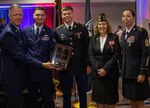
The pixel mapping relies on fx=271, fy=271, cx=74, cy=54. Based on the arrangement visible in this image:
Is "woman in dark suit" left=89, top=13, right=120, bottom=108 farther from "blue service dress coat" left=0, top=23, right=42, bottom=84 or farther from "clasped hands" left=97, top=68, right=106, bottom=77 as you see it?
"blue service dress coat" left=0, top=23, right=42, bottom=84

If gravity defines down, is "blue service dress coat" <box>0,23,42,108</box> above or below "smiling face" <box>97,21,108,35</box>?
below

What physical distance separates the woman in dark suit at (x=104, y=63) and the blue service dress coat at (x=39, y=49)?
59 centimetres

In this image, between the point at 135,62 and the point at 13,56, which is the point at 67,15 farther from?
the point at 135,62

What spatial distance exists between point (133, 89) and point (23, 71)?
1.36 meters

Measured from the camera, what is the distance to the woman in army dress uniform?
129 inches

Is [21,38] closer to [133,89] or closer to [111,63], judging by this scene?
[111,63]

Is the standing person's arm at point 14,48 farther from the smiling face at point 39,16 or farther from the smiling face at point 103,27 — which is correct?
the smiling face at point 103,27

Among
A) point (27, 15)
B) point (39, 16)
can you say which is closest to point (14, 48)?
point (39, 16)

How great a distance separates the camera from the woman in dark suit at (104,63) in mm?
3434

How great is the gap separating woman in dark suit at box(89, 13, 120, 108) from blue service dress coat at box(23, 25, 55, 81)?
587mm

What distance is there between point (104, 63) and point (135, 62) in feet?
1.28

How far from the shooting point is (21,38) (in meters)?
3.17

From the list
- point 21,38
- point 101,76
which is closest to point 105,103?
point 101,76

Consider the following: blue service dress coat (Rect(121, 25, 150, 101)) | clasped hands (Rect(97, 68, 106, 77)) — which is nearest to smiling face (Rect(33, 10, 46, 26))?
clasped hands (Rect(97, 68, 106, 77))
